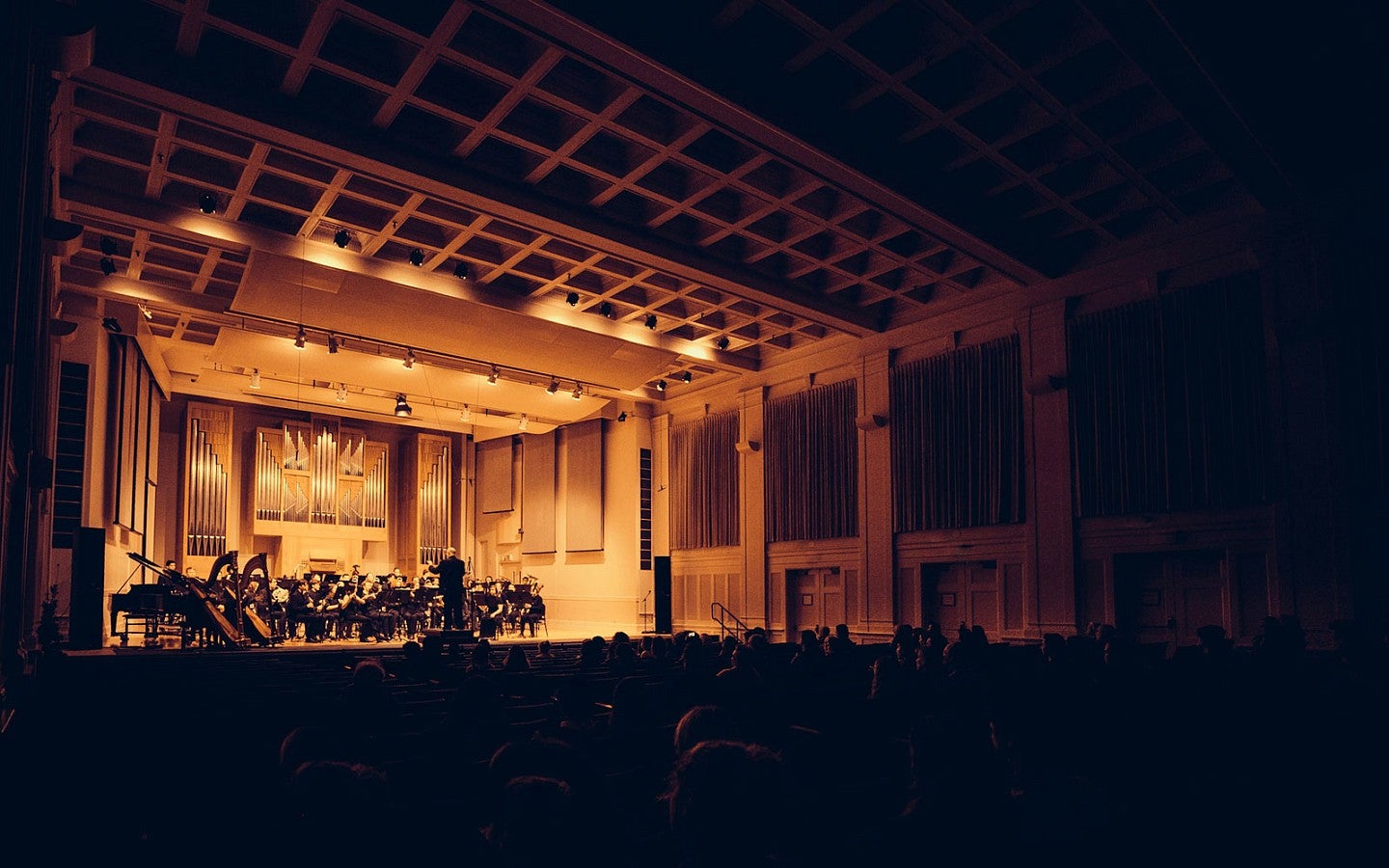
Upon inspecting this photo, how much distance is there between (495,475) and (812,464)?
10.6m

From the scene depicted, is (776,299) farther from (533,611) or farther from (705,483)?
(533,611)

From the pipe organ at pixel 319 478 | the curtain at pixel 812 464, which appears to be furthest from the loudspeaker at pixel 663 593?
the pipe organ at pixel 319 478

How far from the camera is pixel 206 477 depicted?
20.7 metres

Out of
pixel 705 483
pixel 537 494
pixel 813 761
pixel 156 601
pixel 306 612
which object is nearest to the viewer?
pixel 813 761

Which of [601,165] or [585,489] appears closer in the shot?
[601,165]

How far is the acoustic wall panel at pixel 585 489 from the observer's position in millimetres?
21547

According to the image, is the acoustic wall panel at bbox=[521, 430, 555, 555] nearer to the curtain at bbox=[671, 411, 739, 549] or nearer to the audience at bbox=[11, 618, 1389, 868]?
the curtain at bbox=[671, 411, 739, 549]

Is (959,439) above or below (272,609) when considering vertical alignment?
above

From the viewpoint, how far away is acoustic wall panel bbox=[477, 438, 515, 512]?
78.9ft

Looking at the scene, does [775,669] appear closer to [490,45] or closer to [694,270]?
Answer: [490,45]

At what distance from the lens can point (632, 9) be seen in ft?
26.1

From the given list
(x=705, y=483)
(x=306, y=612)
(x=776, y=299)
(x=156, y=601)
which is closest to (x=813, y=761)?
(x=776, y=299)

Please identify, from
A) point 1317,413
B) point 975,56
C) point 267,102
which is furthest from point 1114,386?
point 267,102

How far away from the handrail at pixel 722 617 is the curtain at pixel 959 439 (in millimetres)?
4177
